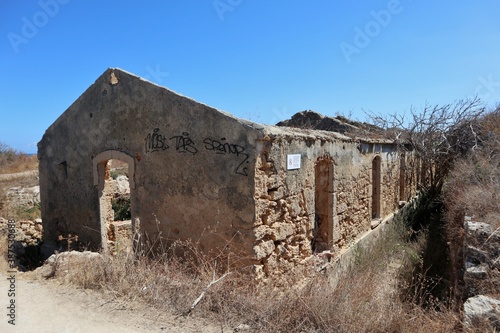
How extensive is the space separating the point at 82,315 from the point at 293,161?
11.6 feet

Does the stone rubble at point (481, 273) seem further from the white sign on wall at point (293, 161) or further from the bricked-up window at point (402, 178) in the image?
the bricked-up window at point (402, 178)

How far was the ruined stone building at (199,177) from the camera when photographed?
16.9 ft

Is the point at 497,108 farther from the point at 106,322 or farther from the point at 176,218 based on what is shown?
the point at 106,322

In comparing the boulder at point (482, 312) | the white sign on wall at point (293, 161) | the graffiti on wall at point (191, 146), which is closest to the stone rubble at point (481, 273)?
the boulder at point (482, 312)

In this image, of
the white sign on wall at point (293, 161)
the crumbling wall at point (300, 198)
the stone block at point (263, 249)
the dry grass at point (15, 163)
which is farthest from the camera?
the dry grass at point (15, 163)

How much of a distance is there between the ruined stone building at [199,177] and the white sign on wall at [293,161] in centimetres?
2

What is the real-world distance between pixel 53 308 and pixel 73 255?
1468 mm

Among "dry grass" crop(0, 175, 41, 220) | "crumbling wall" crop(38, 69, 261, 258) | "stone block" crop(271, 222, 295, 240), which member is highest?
"crumbling wall" crop(38, 69, 261, 258)

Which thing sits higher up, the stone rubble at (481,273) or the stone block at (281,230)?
the stone block at (281,230)

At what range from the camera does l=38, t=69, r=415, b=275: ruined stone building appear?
5148mm

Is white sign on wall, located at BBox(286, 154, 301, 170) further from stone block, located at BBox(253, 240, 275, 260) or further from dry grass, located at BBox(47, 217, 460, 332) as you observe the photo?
dry grass, located at BBox(47, 217, 460, 332)

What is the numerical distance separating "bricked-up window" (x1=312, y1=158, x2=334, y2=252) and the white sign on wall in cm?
140

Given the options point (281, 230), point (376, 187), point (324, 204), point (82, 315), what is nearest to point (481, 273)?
point (281, 230)

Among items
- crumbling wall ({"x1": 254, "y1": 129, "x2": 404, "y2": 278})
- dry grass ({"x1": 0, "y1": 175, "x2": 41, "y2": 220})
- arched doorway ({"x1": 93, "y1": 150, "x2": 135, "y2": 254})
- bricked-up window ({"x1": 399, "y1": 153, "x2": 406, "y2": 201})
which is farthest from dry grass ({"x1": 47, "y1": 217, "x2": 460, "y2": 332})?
bricked-up window ({"x1": 399, "y1": 153, "x2": 406, "y2": 201})
